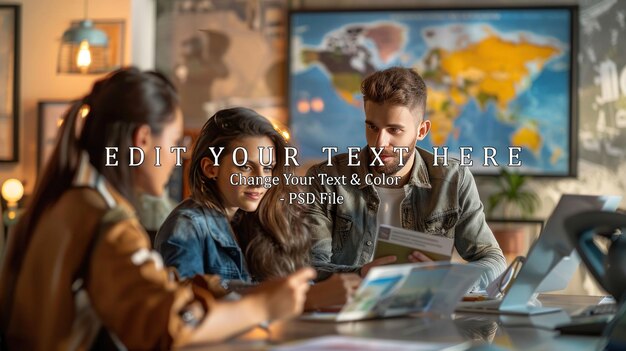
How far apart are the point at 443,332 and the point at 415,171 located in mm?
1381

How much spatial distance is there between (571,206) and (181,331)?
986 mm

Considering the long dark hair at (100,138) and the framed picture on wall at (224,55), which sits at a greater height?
the framed picture on wall at (224,55)

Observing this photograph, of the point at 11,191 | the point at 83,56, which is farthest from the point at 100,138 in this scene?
the point at 11,191

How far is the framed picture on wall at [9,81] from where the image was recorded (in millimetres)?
6035

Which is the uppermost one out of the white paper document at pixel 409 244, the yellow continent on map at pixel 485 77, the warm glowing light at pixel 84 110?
the yellow continent on map at pixel 485 77

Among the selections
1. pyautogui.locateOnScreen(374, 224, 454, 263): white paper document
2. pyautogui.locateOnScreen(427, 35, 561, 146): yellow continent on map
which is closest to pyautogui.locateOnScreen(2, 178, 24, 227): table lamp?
pyautogui.locateOnScreen(427, 35, 561, 146): yellow continent on map

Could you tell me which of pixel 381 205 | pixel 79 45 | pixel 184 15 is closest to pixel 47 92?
pixel 79 45

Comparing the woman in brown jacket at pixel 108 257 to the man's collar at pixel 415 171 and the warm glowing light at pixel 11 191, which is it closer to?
the man's collar at pixel 415 171

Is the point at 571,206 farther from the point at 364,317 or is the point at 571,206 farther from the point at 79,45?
the point at 79,45

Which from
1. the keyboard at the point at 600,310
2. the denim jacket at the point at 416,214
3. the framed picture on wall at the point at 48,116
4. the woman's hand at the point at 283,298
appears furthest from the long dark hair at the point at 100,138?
the framed picture on wall at the point at 48,116

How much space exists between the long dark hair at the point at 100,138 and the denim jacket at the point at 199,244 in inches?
23.2

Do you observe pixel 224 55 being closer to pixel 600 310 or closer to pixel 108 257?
A: pixel 600 310

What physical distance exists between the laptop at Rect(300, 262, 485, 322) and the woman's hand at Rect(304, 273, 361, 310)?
0.03 m

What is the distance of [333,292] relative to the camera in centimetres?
203
